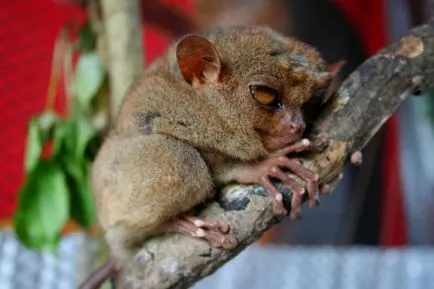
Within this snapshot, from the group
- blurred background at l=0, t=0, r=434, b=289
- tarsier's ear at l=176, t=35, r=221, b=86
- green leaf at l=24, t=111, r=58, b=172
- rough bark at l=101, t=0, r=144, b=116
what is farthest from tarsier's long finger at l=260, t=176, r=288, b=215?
blurred background at l=0, t=0, r=434, b=289

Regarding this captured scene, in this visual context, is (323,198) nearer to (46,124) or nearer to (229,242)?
(46,124)

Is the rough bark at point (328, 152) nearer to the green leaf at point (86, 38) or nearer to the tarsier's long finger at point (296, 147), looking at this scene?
the tarsier's long finger at point (296, 147)

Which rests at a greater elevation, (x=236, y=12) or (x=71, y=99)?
(x=236, y=12)

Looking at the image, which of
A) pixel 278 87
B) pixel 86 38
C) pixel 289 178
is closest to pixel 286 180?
pixel 289 178

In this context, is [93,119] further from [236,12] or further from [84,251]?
[236,12]

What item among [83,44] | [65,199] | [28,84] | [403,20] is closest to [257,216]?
[65,199]

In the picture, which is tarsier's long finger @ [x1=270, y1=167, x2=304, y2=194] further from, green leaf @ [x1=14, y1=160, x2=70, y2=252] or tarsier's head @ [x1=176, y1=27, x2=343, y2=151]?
green leaf @ [x1=14, y1=160, x2=70, y2=252]
